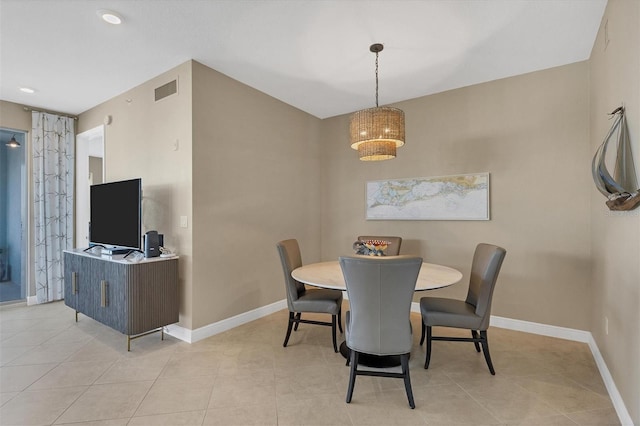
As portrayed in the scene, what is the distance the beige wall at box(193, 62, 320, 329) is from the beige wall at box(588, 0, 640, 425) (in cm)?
326

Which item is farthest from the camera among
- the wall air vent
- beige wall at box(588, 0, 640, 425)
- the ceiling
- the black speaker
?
the wall air vent

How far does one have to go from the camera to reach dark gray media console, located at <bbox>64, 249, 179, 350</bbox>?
112 inches

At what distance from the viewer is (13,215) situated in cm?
442

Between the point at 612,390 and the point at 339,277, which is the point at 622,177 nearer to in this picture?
the point at 612,390

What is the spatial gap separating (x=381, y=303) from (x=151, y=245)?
229 cm

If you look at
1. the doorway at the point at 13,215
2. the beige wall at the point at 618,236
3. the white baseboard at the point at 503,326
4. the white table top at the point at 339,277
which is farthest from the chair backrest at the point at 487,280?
the doorway at the point at 13,215

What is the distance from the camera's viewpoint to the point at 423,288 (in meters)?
2.28

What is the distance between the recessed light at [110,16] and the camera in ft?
7.69

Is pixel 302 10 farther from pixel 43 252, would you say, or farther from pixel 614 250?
pixel 43 252

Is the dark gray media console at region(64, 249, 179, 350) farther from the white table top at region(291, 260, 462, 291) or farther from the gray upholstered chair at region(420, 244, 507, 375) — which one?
the gray upholstered chair at region(420, 244, 507, 375)

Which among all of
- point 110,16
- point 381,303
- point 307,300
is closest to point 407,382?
point 381,303

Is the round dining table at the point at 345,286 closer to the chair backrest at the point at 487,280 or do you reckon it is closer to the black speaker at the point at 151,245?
the chair backrest at the point at 487,280

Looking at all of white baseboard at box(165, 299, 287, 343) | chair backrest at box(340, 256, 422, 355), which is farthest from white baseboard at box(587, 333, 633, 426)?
white baseboard at box(165, 299, 287, 343)

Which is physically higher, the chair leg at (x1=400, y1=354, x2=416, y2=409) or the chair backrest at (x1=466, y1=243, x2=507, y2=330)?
the chair backrest at (x1=466, y1=243, x2=507, y2=330)
